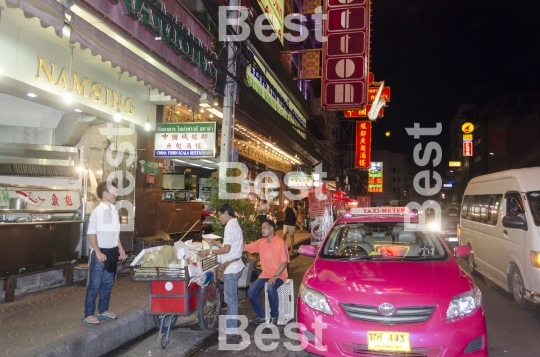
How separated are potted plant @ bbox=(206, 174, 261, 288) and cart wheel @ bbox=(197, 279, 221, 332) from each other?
7.64ft

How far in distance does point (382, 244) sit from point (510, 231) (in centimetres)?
293

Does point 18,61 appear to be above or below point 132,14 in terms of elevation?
below

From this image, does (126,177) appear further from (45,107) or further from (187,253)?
(187,253)

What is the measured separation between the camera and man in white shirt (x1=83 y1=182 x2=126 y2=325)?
218 inches

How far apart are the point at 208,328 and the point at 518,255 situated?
528 cm

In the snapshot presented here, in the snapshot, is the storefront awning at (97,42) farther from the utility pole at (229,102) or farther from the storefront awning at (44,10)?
the utility pole at (229,102)

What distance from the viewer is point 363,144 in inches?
1524

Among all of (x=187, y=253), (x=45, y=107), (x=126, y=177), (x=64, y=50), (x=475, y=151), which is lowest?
(x=187, y=253)

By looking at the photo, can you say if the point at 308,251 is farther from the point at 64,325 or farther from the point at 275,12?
the point at 275,12

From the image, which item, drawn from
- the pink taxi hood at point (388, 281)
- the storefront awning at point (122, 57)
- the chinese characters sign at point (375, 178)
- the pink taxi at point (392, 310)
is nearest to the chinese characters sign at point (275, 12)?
the storefront awning at point (122, 57)

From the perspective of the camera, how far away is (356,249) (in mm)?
6086

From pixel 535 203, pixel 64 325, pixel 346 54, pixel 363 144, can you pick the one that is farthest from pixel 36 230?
pixel 363 144

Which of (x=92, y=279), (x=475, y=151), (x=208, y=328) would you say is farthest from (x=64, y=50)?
(x=475, y=151)

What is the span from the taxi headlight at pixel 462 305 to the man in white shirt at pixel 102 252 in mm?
3988
